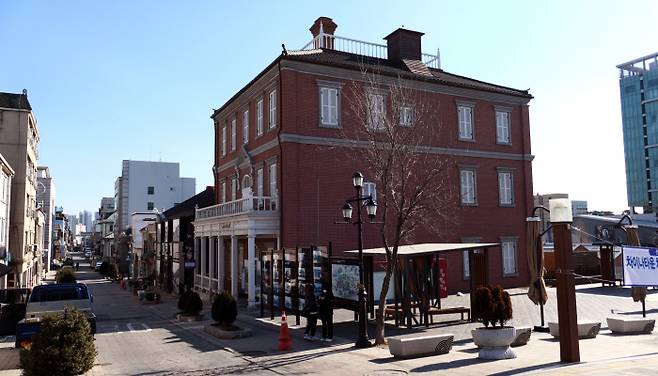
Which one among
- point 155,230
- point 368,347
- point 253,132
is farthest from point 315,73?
point 155,230

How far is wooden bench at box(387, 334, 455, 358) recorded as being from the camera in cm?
1348

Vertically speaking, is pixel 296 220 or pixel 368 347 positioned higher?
pixel 296 220

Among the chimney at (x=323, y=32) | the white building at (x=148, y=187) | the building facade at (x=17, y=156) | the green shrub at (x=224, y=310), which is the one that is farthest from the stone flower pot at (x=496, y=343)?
the white building at (x=148, y=187)

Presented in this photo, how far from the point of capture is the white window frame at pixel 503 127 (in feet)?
108

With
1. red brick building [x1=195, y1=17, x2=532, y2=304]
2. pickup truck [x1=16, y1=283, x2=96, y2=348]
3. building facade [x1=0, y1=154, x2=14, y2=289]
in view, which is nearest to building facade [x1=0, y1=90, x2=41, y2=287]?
building facade [x1=0, y1=154, x2=14, y2=289]

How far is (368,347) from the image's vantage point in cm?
1555

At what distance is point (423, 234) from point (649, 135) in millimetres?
111355

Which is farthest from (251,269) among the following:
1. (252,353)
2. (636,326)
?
(636,326)

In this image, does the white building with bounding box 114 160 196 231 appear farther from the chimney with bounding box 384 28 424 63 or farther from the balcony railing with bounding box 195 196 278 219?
the chimney with bounding box 384 28 424 63

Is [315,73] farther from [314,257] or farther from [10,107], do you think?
[10,107]

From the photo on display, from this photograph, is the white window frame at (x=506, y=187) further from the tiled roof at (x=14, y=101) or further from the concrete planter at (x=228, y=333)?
the tiled roof at (x=14, y=101)

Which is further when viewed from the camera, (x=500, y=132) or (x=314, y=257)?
(x=500, y=132)

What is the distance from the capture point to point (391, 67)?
30219mm

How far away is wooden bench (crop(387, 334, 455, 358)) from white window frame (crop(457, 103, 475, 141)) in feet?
62.0
